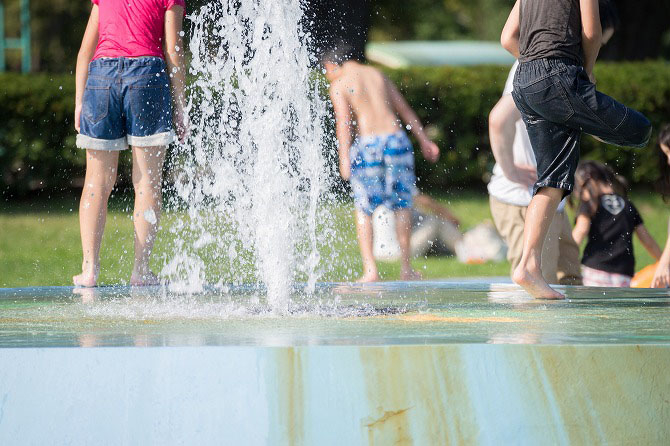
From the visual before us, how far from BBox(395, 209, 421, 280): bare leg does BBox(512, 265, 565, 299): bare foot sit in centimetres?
195

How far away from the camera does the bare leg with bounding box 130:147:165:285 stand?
5289 millimetres

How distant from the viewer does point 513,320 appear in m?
3.80

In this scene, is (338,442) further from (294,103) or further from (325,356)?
(294,103)

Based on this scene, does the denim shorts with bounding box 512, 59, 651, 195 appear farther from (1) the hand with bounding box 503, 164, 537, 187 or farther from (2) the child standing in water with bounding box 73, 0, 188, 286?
(2) the child standing in water with bounding box 73, 0, 188, 286

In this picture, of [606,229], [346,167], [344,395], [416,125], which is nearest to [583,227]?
[606,229]

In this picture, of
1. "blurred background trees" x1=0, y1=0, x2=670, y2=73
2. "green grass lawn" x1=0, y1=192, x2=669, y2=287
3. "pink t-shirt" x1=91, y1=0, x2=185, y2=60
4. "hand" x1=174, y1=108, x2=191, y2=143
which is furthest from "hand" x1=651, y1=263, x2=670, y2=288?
"blurred background trees" x1=0, y1=0, x2=670, y2=73

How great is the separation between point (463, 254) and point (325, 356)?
720 cm

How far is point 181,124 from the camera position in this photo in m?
5.28

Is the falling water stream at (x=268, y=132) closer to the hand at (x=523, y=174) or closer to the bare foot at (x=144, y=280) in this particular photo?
the bare foot at (x=144, y=280)

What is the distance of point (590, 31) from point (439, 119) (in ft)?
36.0

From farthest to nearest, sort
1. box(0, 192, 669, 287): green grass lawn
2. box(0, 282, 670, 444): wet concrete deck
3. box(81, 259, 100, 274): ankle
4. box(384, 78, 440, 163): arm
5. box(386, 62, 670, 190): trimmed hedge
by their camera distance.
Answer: box(386, 62, 670, 190): trimmed hedge
box(0, 192, 669, 287): green grass lawn
box(384, 78, 440, 163): arm
box(81, 259, 100, 274): ankle
box(0, 282, 670, 444): wet concrete deck

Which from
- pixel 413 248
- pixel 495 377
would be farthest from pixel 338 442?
pixel 413 248

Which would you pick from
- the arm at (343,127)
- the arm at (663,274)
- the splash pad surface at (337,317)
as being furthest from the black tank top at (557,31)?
the arm at (343,127)

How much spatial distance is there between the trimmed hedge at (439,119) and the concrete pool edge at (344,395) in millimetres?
11117
